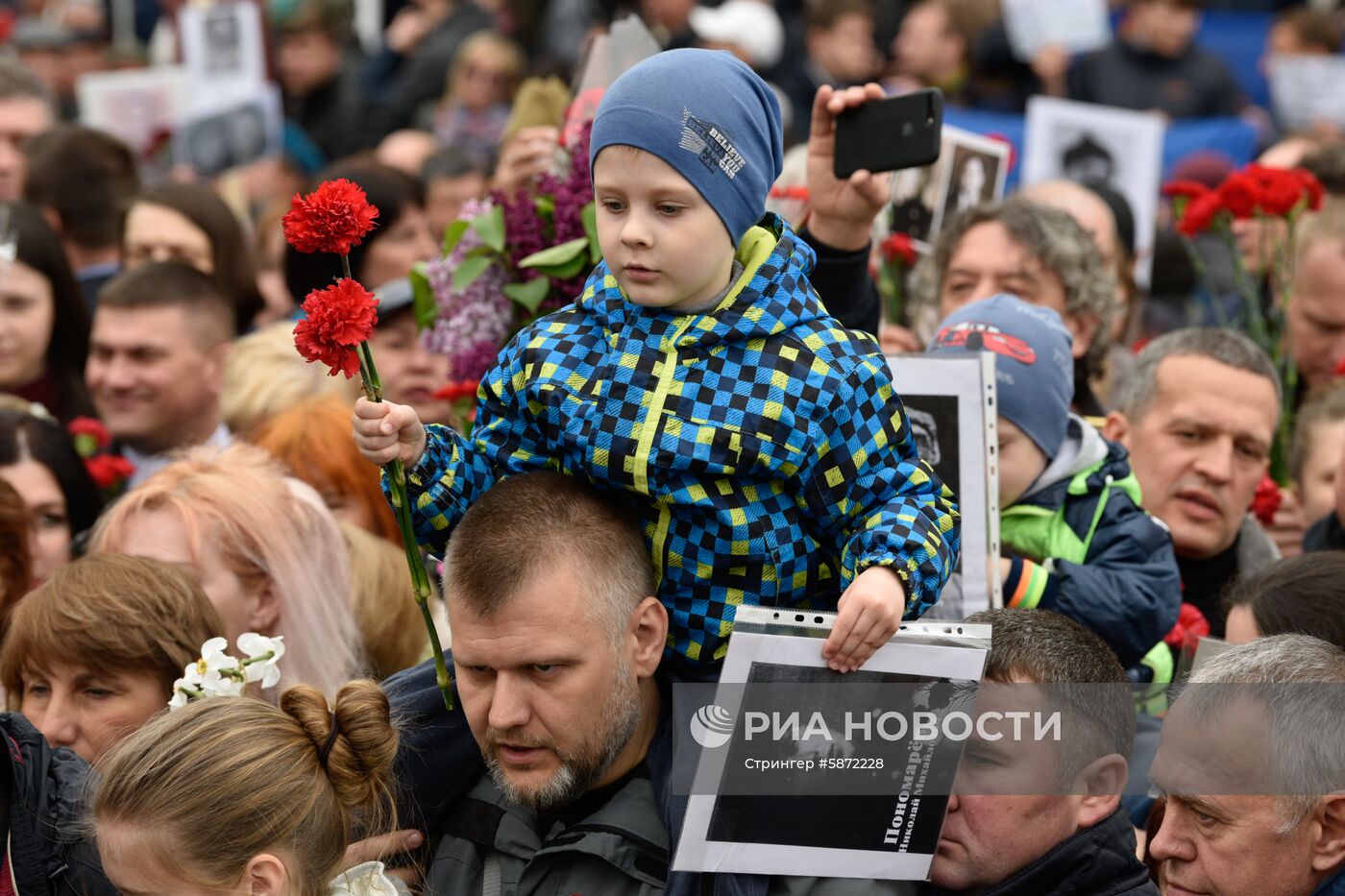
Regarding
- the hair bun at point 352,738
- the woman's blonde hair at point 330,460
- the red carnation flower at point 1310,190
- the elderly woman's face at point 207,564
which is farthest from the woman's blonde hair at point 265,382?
the red carnation flower at point 1310,190

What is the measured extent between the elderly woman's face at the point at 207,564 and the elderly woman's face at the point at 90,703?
18.0 inches

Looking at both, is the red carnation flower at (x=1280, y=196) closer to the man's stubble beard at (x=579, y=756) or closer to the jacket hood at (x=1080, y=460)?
the jacket hood at (x=1080, y=460)

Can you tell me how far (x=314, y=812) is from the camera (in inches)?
123

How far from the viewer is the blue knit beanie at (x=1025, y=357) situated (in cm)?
401

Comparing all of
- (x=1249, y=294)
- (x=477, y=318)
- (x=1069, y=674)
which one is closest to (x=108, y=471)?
(x=477, y=318)

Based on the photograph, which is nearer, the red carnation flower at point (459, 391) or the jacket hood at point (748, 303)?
the jacket hood at point (748, 303)

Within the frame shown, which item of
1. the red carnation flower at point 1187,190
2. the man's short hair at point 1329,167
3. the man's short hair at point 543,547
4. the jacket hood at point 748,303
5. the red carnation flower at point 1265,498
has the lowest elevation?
the red carnation flower at point 1265,498

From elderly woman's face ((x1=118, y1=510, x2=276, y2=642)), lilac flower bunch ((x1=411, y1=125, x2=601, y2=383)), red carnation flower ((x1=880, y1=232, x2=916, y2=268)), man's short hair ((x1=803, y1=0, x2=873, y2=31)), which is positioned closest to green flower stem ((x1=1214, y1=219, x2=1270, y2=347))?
red carnation flower ((x1=880, y1=232, x2=916, y2=268))

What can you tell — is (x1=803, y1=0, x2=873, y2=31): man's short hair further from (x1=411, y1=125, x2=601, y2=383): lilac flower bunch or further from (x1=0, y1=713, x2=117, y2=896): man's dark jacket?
(x1=0, y1=713, x2=117, y2=896): man's dark jacket

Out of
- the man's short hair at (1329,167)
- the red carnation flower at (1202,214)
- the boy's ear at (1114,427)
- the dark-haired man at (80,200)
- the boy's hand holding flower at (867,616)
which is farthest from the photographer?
the dark-haired man at (80,200)

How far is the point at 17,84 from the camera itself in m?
8.80

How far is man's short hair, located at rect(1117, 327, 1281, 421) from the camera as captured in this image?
4.74m

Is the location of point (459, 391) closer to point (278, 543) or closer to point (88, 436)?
point (278, 543)

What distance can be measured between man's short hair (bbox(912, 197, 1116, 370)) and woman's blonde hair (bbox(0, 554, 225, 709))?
242 cm
